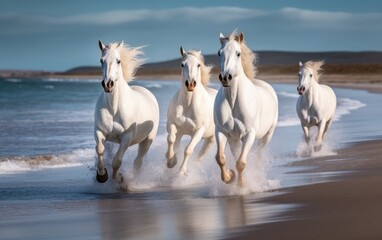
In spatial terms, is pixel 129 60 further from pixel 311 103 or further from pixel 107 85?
pixel 311 103

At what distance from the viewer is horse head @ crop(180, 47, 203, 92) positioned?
11271 millimetres

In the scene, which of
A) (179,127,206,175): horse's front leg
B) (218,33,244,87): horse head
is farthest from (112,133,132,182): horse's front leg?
(218,33,244,87): horse head

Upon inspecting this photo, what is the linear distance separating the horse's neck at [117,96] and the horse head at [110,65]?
12cm

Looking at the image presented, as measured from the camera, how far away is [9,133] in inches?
→ 826

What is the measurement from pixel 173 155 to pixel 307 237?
5.58 metres

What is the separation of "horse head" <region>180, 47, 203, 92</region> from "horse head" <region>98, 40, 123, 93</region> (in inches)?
33.7

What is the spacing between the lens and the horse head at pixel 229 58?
32.5 ft

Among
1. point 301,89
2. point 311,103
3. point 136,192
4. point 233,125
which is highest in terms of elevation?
point 301,89

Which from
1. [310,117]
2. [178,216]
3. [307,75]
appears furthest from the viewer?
[307,75]

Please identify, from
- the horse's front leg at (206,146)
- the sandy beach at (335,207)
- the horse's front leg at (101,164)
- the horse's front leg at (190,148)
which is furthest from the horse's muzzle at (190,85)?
the horse's front leg at (206,146)

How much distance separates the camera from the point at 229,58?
32.9 feet

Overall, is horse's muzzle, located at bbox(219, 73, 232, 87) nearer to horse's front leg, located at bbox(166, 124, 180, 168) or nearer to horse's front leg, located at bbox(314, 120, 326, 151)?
horse's front leg, located at bbox(166, 124, 180, 168)

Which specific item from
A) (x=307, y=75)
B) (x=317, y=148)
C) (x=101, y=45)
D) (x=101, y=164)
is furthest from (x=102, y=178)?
(x=307, y=75)

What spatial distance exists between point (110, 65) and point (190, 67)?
1227 millimetres
